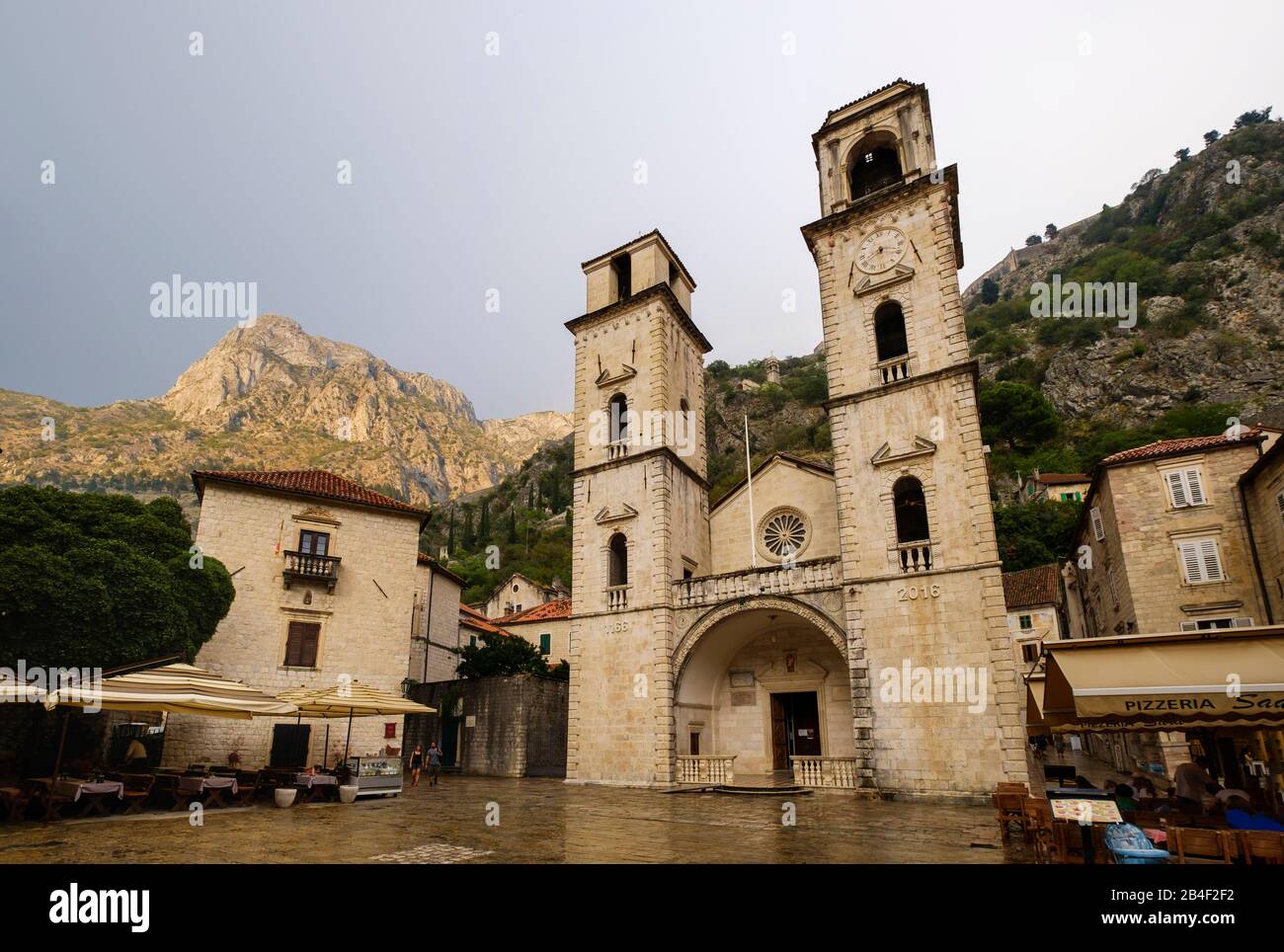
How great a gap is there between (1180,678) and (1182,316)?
8261 cm

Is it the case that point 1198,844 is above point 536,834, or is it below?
above

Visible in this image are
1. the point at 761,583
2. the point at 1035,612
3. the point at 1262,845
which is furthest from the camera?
the point at 1035,612

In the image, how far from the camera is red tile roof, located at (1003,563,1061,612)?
4369 cm

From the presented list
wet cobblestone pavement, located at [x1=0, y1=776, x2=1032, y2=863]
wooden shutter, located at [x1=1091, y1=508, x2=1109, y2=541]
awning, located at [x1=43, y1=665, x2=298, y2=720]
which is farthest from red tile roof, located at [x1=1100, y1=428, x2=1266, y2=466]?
awning, located at [x1=43, y1=665, x2=298, y2=720]

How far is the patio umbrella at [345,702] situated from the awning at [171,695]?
2.16 ft

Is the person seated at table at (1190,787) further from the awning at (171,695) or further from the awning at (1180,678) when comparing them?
the awning at (171,695)

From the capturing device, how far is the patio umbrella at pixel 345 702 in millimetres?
15562

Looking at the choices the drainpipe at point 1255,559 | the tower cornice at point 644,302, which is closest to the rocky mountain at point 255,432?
the tower cornice at point 644,302

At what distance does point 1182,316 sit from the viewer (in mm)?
70875

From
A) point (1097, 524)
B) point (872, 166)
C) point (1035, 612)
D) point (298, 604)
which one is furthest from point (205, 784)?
point (1035, 612)

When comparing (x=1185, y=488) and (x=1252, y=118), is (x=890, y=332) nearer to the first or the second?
(x=1185, y=488)
